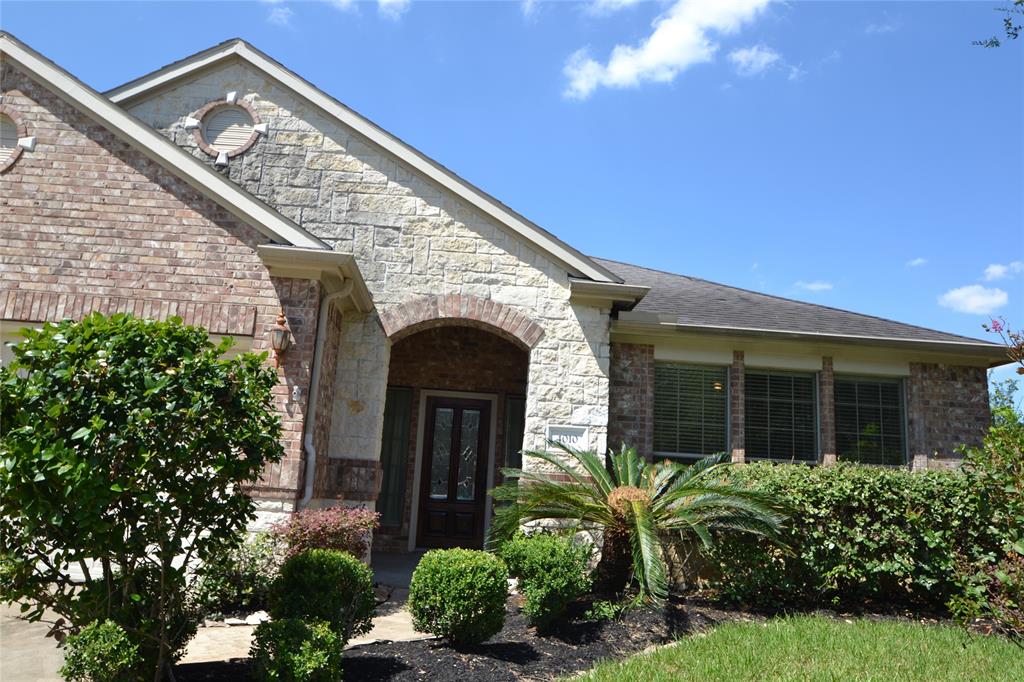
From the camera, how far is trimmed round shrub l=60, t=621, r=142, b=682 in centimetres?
434

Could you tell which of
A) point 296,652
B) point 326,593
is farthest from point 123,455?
point 326,593

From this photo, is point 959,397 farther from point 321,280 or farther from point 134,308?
point 134,308

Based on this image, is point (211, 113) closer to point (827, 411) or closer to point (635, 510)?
point (635, 510)

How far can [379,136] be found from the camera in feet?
32.4

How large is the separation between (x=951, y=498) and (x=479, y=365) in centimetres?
697

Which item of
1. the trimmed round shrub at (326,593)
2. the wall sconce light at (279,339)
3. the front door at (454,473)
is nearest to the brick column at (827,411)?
the front door at (454,473)

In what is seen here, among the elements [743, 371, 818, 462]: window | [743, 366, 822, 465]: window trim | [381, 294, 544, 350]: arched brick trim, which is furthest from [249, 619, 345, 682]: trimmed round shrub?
[743, 371, 818, 462]: window

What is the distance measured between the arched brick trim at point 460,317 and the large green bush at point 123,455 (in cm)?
459

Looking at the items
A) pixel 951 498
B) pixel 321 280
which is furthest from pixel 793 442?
pixel 321 280

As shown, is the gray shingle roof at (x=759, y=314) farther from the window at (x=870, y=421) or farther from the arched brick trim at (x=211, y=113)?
the arched brick trim at (x=211, y=113)

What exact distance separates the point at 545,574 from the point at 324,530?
2.21 meters

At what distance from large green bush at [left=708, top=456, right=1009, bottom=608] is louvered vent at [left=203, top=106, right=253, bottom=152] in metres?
7.78

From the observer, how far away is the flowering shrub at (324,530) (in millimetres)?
7215

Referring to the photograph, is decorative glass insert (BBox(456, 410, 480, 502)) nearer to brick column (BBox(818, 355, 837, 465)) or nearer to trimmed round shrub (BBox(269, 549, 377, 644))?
brick column (BBox(818, 355, 837, 465))
